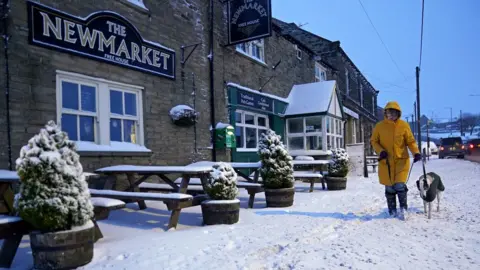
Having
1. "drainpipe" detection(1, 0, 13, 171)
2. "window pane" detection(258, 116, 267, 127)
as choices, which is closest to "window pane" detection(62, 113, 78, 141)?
"drainpipe" detection(1, 0, 13, 171)

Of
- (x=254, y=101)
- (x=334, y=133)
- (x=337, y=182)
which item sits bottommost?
(x=337, y=182)

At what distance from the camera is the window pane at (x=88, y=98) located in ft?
21.9

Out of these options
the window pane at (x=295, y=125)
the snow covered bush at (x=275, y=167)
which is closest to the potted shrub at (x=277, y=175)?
the snow covered bush at (x=275, y=167)

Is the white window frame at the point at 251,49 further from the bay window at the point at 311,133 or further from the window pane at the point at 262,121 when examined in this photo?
the bay window at the point at 311,133

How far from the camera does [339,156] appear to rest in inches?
384

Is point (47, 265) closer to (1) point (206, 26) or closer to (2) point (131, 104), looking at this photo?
(2) point (131, 104)

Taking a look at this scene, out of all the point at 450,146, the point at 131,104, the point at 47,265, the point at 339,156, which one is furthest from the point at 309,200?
the point at 450,146

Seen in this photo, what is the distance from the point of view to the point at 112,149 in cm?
693

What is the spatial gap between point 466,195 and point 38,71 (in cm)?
850

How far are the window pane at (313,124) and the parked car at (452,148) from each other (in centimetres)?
2455

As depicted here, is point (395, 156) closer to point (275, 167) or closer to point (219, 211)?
point (275, 167)

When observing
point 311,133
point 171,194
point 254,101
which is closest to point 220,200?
point 171,194

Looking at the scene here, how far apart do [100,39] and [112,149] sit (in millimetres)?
2117

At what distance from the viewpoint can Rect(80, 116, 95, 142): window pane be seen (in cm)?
664
